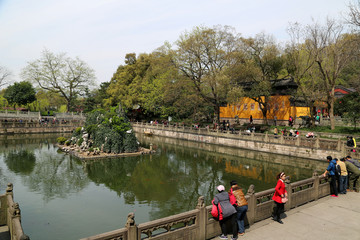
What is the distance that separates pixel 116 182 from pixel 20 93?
4647 cm

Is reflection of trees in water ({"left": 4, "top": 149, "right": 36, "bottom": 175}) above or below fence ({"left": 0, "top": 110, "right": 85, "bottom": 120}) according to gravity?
below

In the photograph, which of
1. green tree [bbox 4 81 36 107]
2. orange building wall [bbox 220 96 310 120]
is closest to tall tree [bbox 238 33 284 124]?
orange building wall [bbox 220 96 310 120]

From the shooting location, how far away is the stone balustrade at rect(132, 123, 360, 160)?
2066cm

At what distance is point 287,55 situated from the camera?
108 ft

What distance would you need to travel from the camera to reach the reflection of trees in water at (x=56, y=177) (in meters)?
14.0

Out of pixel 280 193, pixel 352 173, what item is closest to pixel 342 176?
Result: pixel 352 173

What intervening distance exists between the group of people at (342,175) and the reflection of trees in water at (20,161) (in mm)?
19229

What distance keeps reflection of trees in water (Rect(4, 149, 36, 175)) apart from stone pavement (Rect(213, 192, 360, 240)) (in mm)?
17489

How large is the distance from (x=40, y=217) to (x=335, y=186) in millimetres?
12548

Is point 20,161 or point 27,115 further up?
point 27,115

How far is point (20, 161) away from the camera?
21.6m

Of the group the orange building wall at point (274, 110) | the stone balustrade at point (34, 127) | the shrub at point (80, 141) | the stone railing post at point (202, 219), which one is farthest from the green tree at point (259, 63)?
the stone balustrade at point (34, 127)

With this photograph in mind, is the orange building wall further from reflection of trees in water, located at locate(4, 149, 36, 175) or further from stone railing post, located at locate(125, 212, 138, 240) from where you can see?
stone railing post, located at locate(125, 212, 138, 240)

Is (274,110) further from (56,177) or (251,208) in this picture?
(251,208)
